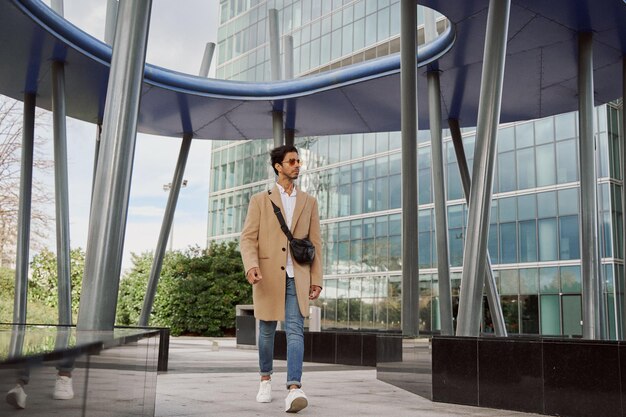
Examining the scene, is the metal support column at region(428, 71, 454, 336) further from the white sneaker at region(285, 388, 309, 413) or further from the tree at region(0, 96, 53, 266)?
the tree at region(0, 96, 53, 266)

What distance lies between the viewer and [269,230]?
6.39m

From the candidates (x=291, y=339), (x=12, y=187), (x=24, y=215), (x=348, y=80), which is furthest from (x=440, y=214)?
(x=12, y=187)

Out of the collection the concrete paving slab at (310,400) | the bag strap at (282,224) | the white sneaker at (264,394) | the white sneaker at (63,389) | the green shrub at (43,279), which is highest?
the green shrub at (43,279)

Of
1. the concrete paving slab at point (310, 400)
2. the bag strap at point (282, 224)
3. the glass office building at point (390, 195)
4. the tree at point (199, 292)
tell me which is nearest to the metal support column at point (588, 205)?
the concrete paving slab at point (310, 400)

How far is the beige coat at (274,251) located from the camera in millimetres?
6195

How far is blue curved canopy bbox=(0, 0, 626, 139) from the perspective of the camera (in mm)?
13258

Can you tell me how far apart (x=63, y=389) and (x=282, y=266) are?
3926 millimetres

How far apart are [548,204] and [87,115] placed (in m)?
24.2

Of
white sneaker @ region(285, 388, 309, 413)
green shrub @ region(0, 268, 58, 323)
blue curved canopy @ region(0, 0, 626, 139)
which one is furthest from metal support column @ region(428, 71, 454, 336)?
green shrub @ region(0, 268, 58, 323)

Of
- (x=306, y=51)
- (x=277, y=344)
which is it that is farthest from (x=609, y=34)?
(x=306, y=51)

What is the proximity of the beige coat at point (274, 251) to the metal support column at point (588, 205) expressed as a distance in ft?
29.7

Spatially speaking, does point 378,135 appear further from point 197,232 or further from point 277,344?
point 277,344

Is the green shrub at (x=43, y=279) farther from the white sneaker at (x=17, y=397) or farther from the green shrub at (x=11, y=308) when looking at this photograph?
the white sneaker at (x=17, y=397)

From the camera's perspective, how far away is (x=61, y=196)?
15.6 meters
